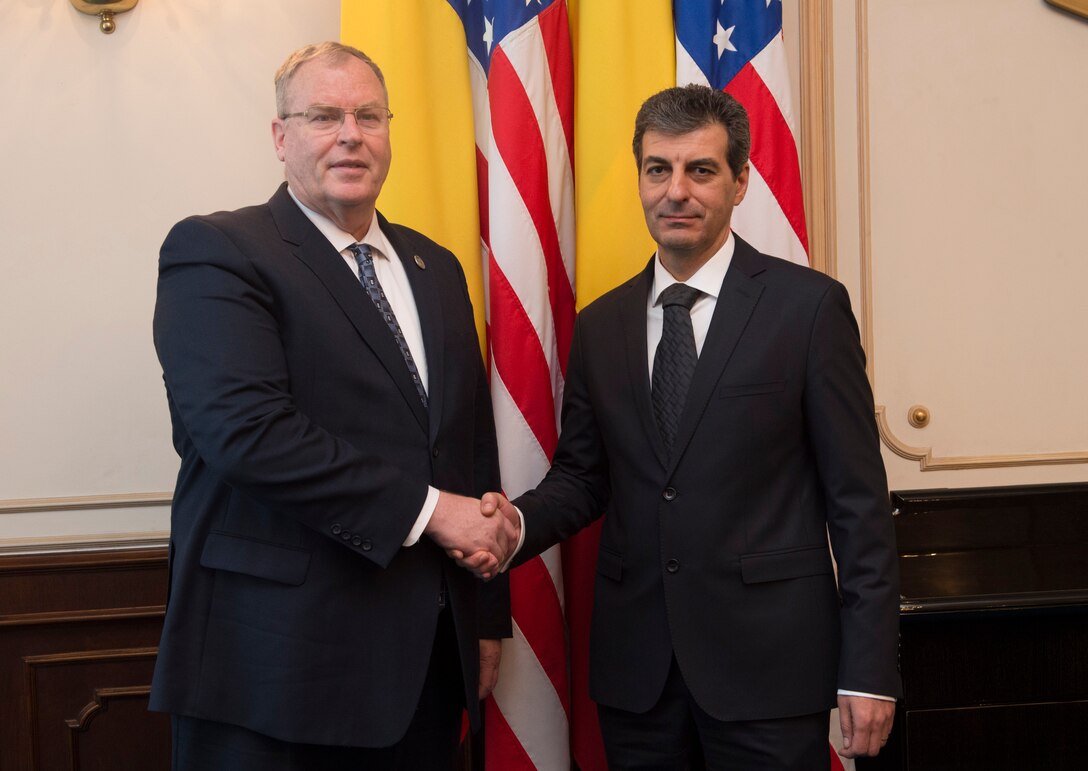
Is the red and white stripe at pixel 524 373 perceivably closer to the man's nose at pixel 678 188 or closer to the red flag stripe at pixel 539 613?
the red flag stripe at pixel 539 613

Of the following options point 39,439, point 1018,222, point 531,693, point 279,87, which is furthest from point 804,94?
point 39,439

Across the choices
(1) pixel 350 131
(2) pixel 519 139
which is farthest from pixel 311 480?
(2) pixel 519 139

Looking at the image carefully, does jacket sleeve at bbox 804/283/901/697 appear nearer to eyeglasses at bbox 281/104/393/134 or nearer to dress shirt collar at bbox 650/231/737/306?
dress shirt collar at bbox 650/231/737/306

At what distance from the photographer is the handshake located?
1733 mm

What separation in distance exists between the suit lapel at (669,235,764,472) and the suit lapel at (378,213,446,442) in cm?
43

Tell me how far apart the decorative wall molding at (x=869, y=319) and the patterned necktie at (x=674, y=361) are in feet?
2.99

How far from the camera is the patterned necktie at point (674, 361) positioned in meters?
1.92

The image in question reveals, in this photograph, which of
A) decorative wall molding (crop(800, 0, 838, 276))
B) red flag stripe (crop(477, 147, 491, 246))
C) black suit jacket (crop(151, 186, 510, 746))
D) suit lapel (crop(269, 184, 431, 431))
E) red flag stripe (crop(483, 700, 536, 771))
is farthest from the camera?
decorative wall molding (crop(800, 0, 838, 276))

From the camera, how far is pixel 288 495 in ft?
5.32

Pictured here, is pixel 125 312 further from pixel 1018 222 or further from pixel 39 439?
pixel 1018 222

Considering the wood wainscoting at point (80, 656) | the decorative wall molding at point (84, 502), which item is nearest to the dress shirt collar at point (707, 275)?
the decorative wall molding at point (84, 502)

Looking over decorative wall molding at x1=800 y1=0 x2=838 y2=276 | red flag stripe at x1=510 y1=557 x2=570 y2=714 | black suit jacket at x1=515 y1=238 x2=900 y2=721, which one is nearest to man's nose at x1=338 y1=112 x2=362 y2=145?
black suit jacket at x1=515 y1=238 x2=900 y2=721

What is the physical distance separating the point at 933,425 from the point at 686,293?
1.12 m

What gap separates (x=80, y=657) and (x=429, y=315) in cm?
132
